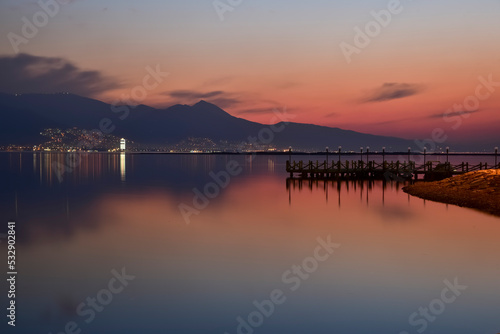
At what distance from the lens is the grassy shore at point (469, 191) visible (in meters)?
31.1

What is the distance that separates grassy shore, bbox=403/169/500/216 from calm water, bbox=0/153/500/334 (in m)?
2.03

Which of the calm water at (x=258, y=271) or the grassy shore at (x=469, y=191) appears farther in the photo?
the grassy shore at (x=469, y=191)

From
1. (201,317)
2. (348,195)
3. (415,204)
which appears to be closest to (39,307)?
(201,317)

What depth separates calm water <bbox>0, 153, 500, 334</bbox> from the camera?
12.2 meters

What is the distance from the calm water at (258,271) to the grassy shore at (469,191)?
6.65 ft

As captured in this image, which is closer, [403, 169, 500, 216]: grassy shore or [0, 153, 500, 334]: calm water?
[0, 153, 500, 334]: calm water

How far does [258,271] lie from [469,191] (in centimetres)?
2475

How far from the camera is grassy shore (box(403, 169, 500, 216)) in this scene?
102ft

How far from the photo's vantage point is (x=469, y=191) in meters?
35.4

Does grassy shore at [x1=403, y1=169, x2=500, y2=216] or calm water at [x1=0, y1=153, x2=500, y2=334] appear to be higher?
grassy shore at [x1=403, y1=169, x2=500, y2=216]

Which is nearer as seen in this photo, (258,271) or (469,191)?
(258,271)

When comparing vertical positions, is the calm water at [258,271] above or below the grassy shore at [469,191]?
below

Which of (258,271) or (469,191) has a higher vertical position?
(469,191)

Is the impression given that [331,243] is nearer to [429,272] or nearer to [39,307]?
[429,272]
